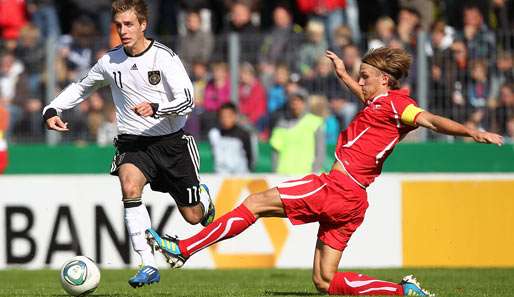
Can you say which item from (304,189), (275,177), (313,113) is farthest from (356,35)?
(304,189)

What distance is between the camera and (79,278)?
9.29 m

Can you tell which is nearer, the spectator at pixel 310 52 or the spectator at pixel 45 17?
the spectator at pixel 310 52

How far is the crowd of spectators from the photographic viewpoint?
16562 mm

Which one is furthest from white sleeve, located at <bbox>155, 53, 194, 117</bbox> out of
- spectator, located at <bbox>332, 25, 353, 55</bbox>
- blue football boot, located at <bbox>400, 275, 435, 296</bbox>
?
spectator, located at <bbox>332, 25, 353, 55</bbox>

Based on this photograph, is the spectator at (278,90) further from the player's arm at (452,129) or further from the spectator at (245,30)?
the player's arm at (452,129)

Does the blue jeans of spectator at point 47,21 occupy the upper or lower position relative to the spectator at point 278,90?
upper

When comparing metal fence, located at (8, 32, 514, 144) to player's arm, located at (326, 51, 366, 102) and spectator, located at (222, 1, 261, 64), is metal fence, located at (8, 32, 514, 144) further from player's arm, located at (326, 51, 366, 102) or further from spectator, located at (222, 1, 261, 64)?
player's arm, located at (326, 51, 366, 102)

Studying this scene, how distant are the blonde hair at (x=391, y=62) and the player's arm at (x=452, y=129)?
0.60m

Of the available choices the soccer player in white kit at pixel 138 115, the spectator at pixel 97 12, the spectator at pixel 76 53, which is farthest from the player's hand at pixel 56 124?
the spectator at pixel 97 12

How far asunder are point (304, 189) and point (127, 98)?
2.09m

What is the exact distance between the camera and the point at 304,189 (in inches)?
352

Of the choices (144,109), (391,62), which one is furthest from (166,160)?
(391,62)

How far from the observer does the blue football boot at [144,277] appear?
8.98 meters

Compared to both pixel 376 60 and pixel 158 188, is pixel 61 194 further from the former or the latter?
pixel 376 60
